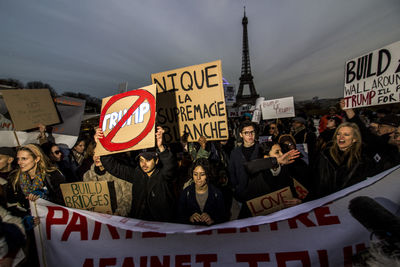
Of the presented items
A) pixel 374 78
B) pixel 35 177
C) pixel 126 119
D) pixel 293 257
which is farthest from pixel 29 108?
pixel 374 78

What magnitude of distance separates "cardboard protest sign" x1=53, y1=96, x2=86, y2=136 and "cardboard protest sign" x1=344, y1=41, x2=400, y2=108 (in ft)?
20.8

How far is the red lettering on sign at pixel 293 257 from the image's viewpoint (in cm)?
145

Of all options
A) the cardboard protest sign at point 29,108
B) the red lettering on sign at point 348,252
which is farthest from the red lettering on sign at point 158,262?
the cardboard protest sign at point 29,108

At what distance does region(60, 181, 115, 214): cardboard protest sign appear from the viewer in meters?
2.37

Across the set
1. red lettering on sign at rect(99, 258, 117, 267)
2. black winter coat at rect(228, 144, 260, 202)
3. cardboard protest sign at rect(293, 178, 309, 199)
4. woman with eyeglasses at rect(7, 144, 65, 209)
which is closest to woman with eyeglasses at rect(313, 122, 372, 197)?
cardboard protest sign at rect(293, 178, 309, 199)

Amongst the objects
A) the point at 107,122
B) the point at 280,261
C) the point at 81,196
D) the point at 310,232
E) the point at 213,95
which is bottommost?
the point at 280,261

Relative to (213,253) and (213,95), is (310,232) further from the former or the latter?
(213,95)

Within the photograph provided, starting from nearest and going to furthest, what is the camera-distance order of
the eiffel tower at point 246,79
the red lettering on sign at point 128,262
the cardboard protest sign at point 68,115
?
the red lettering on sign at point 128,262
the cardboard protest sign at point 68,115
the eiffel tower at point 246,79

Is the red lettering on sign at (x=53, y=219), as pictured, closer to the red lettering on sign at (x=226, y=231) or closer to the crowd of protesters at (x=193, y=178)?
the crowd of protesters at (x=193, y=178)

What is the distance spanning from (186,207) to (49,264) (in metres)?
1.63

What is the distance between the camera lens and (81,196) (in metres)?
2.39

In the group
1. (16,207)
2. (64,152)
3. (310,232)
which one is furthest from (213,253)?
(64,152)

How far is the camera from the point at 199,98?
273cm

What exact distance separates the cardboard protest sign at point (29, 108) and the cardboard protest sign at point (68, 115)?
36 centimetres
